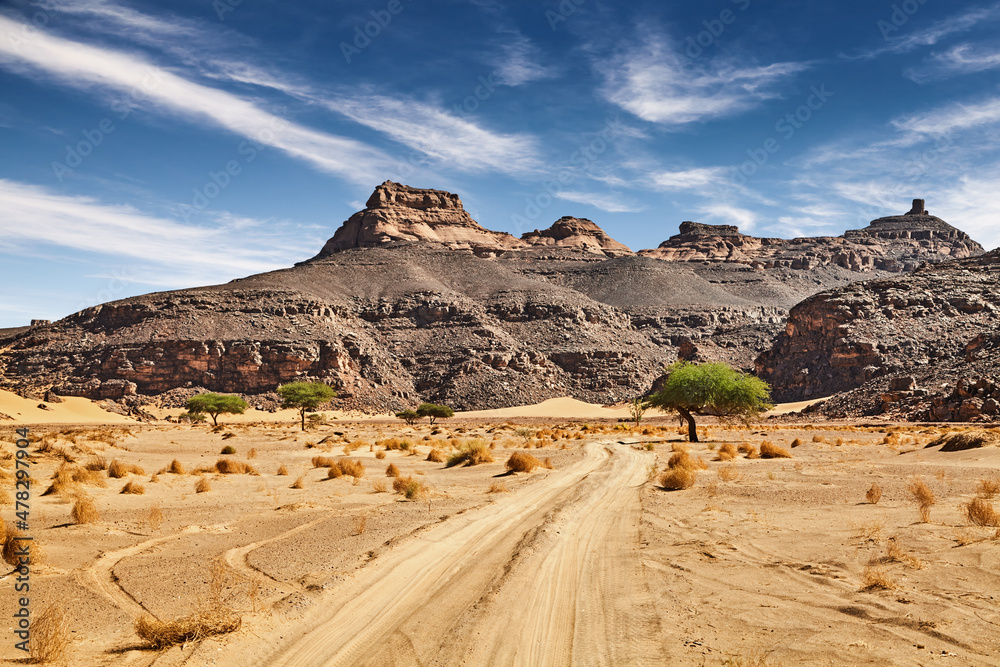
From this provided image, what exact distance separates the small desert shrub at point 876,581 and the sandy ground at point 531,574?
0.32ft

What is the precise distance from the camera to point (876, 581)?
303 inches

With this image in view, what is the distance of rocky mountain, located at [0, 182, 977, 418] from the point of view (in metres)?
92.2

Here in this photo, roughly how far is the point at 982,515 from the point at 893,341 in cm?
7871

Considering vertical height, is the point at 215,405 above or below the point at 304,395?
below

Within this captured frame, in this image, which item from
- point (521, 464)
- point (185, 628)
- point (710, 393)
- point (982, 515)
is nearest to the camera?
point (185, 628)

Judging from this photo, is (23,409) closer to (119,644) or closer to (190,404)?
(190,404)

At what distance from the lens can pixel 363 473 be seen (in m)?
21.1

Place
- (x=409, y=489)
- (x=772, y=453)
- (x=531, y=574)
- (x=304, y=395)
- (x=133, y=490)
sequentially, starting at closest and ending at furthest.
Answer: (x=531, y=574)
(x=133, y=490)
(x=409, y=489)
(x=772, y=453)
(x=304, y=395)

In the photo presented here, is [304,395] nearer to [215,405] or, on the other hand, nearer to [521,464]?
[215,405]

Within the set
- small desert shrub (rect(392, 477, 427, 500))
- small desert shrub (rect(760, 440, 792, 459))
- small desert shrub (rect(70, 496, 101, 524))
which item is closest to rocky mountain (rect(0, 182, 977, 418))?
small desert shrub (rect(760, 440, 792, 459))

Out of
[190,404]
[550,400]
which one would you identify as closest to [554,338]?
[550,400]

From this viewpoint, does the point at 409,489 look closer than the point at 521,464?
Yes

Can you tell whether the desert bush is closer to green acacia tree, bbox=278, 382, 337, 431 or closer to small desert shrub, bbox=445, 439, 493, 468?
small desert shrub, bbox=445, 439, 493, 468

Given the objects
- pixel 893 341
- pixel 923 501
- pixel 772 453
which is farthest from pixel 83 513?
pixel 893 341
